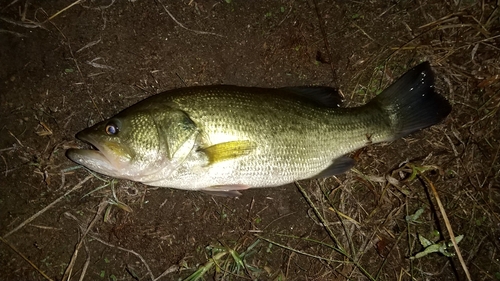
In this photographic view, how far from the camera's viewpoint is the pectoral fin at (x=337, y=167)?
10.1 feet

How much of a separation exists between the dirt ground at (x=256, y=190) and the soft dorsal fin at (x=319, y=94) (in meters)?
0.31

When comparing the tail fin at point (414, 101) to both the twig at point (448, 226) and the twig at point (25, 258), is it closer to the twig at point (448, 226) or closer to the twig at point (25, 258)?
the twig at point (448, 226)

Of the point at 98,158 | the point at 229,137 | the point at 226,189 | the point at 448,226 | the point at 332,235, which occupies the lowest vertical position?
the point at 332,235

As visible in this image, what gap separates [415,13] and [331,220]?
2.09 m

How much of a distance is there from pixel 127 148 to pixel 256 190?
124 cm

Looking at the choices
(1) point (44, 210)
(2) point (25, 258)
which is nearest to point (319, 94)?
(1) point (44, 210)

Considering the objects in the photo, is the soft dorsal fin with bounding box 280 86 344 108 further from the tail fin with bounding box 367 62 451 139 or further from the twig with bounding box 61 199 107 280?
the twig with bounding box 61 199 107 280

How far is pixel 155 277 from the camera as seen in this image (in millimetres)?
3271

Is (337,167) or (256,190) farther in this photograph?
(256,190)

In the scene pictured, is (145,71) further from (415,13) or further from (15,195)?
(415,13)

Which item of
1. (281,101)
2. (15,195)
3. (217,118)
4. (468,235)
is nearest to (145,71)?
(217,118)

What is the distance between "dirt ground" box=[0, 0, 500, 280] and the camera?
10.5 ft

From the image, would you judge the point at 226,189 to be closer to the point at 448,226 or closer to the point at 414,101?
the point at 414,101

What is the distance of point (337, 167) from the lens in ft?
10.1
